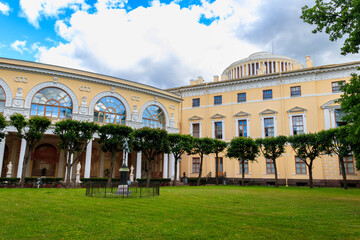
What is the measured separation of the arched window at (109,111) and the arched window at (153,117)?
130 inches

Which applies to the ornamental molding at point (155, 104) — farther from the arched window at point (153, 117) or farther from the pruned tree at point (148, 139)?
the pruned tree at point (148, 139)

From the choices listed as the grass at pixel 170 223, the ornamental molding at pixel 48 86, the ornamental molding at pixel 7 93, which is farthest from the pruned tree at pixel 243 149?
the ornamental molding at pixel 7 93

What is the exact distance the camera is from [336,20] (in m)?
12.7

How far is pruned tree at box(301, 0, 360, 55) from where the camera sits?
11750 millimetres

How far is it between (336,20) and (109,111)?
82.6 feet

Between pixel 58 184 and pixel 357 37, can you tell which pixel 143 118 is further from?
pixel 357 37

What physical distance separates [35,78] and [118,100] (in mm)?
9090

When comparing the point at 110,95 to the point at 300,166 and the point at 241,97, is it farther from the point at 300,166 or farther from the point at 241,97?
the point at 300,166

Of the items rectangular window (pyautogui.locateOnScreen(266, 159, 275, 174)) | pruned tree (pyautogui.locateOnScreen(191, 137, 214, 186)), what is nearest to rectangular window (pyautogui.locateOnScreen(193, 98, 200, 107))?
pruned tree (pyautogui.locateOnScreen(191, 137, 214, 186))

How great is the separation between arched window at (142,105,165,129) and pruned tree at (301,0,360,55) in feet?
82.5

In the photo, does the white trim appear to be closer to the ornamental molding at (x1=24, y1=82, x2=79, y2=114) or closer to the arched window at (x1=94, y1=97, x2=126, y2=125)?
the arched window at (x1=94, y1=97, x2=126, y2=125)

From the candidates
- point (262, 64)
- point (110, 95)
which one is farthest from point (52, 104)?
point (262, 64)

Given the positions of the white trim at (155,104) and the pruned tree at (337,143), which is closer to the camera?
the pruned tree at (337,143)

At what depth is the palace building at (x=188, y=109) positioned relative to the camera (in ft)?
92.4
